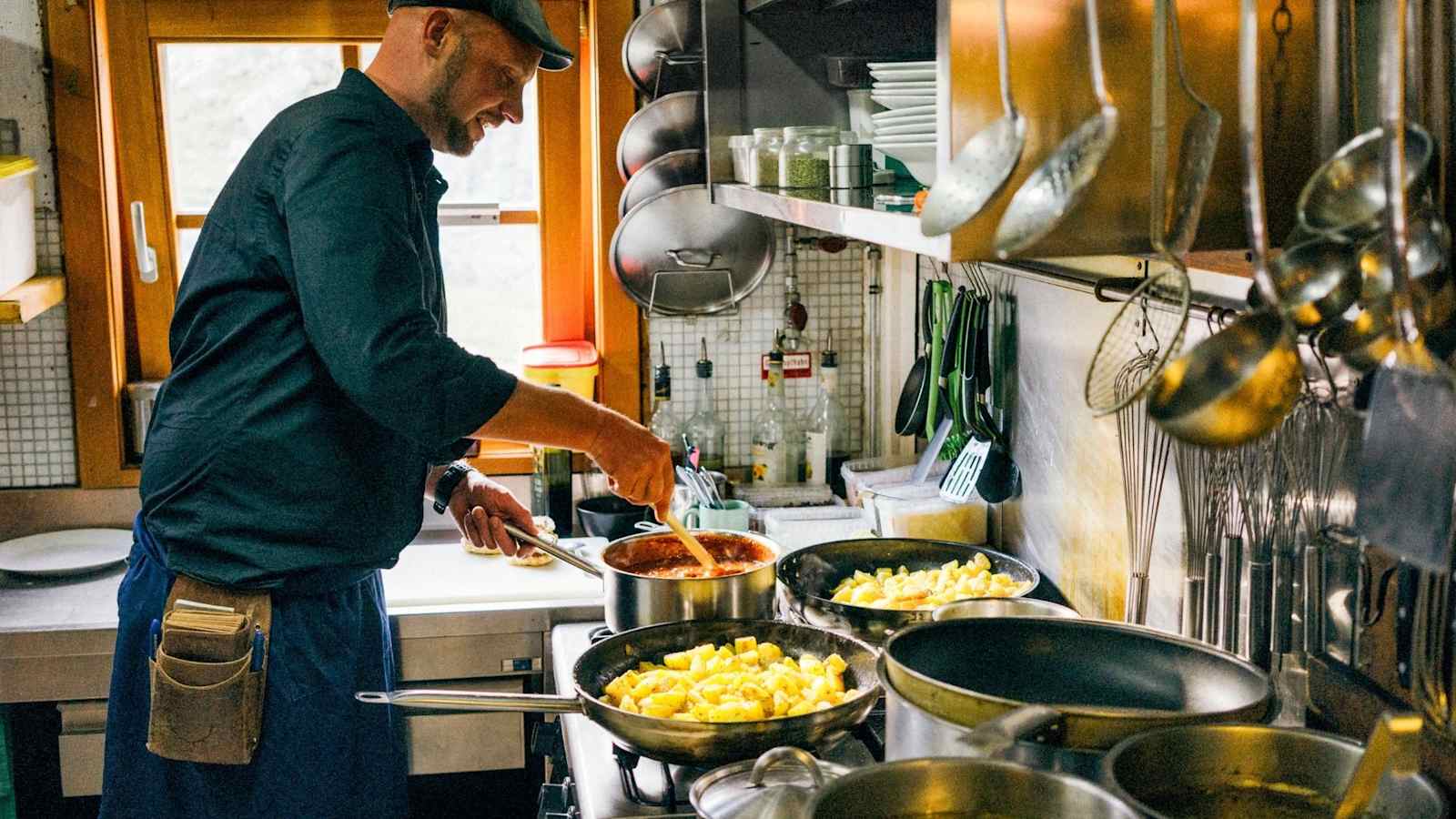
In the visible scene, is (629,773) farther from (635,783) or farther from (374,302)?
(374,302)

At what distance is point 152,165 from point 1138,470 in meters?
2.16

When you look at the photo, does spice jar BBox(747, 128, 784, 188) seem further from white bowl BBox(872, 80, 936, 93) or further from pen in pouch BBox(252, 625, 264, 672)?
pen in pouch BBox(252, 625, 264, 672)

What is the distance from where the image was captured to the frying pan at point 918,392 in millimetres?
2545

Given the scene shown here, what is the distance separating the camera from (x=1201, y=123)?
3.96 ft

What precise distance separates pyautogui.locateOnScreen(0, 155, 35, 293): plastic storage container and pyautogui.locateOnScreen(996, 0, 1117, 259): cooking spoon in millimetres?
2137

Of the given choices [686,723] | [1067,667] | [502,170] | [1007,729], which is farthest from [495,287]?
[1007,729]

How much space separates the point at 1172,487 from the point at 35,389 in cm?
A: 234

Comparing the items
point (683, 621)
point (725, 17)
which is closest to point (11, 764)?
point (683, 621)

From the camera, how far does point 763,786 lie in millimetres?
1454

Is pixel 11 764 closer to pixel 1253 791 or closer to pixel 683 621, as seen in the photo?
pixel 683 621

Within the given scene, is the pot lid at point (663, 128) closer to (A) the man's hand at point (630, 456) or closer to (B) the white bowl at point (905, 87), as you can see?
(B) the white bowl at point (905, 87)

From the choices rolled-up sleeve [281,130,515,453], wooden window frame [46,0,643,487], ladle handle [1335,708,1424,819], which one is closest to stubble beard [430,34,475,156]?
rolled-up sleeve [281,130,515,453]

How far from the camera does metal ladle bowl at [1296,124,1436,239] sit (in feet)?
3.46

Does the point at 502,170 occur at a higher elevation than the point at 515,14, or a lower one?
lower
